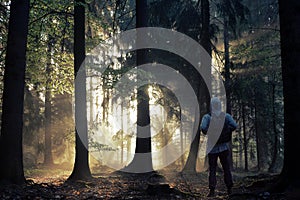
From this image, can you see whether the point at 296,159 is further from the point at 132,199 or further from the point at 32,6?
the point at 32,6

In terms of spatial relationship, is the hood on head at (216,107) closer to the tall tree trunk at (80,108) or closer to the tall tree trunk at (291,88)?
the tall tree trunk at (291,88)

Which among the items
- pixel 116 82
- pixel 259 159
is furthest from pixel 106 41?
pixel 259 159

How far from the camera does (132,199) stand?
608 cm

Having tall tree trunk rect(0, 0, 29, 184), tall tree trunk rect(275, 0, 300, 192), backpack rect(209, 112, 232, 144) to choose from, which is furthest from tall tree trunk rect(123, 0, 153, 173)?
tall tree trunk rect(275, 0, 300, 192)

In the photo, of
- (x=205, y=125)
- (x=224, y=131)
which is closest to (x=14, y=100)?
(x=205, y=125)

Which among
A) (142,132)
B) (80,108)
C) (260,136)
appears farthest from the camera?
(260,136)

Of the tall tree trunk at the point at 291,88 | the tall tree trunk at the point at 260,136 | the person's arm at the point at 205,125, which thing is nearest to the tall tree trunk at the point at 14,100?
the person's arm at the point at 205,125

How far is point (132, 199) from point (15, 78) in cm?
421

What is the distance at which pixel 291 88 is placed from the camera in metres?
5.47

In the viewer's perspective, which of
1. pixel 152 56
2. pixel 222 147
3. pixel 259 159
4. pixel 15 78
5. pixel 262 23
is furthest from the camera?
pixel 259 159

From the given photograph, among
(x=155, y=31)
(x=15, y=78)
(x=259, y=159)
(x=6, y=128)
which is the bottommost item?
(x=259, y=159)

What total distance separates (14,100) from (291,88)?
20.2ft

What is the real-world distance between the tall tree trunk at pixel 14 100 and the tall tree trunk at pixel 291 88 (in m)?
5.73

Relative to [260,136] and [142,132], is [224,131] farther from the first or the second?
[260,136]
